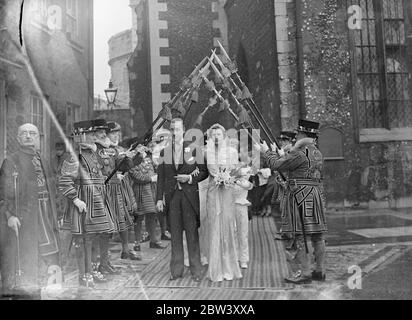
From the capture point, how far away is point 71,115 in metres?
6.91

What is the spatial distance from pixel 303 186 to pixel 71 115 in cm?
391

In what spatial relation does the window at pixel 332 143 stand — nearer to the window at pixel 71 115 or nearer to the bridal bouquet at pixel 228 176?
the bridal bouquet at pixel 228 176

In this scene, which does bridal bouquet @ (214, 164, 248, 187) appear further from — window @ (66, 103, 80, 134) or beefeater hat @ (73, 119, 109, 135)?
window @ (66, 103, 80, 134)

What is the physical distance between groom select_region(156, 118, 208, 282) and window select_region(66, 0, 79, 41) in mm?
2182

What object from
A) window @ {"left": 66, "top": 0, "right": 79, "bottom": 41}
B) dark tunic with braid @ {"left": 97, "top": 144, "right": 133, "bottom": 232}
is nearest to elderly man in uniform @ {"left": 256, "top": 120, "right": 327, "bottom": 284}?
dark tunic with braid @ {"left": 97, "top": 144, "right": 133, "bottom": 232}

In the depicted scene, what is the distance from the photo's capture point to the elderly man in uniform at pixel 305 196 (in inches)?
190

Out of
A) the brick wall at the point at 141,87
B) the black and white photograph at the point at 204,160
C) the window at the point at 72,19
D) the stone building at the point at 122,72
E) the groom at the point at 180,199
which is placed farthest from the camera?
the brick wall at the point at 141,87

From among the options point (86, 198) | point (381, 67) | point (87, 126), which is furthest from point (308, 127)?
point (381, 67)

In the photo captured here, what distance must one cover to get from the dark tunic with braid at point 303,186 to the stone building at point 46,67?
2.97 metres

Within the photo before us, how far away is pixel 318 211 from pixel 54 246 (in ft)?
9.52

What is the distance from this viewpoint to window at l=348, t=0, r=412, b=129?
950 centimetres

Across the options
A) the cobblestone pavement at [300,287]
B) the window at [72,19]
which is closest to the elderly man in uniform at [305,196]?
the cobblestone pavement at [300,287]

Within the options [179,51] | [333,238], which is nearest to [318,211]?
[333,238]

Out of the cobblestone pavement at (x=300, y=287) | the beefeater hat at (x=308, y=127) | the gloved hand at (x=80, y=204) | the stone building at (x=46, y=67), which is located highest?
the stone building at (x=46, y=67)
